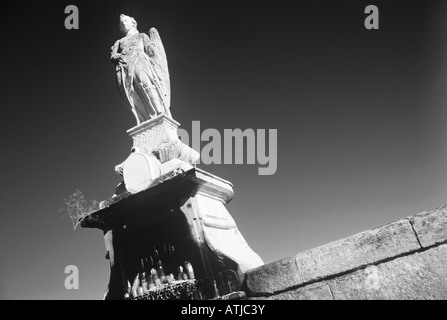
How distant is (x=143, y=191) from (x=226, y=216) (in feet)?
3.65

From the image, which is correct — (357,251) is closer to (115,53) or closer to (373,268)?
(373,268)

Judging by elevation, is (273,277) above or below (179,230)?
below

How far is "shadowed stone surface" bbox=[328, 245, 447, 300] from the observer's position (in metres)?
2.42

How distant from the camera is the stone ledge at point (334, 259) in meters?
2.61

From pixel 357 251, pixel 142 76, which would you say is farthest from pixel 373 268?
pixel 142 76

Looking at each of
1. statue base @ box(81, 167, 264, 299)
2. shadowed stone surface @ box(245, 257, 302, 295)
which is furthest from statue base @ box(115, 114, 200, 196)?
shadowed stone surface @ box(245, 257, 302, 295)

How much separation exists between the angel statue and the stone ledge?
2830 mm

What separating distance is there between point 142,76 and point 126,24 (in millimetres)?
1422

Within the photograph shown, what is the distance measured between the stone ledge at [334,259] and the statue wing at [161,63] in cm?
306

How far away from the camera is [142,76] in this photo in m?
4.97

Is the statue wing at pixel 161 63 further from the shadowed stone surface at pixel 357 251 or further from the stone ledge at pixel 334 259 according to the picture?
the shadowed stone surface at pixel 357 251

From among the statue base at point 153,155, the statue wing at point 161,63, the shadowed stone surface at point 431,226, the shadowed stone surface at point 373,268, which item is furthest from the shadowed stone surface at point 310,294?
the statue wing at point 161,63

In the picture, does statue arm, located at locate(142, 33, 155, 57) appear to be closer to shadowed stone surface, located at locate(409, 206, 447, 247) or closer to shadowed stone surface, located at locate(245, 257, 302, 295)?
shadowed stone surface, located at locate(245, 257, 302, 295)
